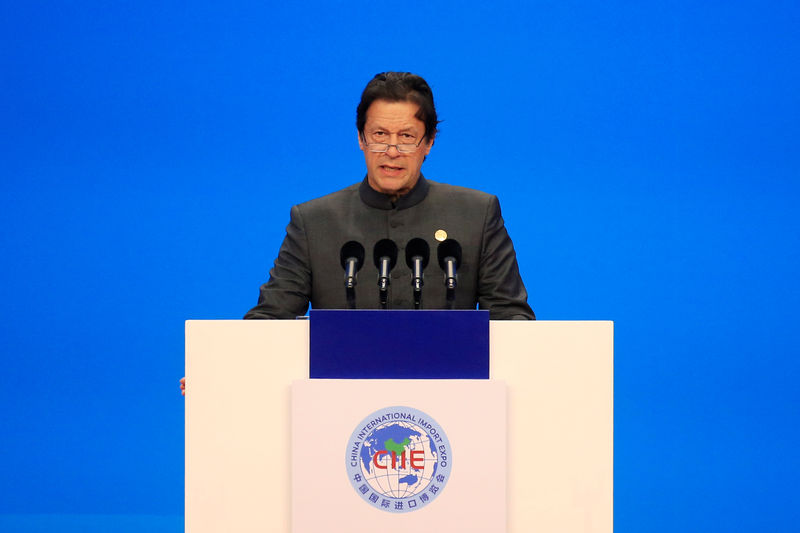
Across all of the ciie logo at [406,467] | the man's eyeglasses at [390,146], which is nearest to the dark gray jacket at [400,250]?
the man's eyeglasses at [390,146]

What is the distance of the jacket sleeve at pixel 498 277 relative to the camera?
228 cm

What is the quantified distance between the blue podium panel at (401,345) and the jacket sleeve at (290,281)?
66 centimetres

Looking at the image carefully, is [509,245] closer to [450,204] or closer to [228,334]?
[450,204]

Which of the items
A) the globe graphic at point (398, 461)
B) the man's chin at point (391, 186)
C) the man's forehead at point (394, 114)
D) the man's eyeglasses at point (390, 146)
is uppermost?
the man's forehead at point (394, 114)

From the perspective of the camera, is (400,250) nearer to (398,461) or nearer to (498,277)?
(498,277)

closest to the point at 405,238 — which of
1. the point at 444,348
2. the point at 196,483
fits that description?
the point at 444,348

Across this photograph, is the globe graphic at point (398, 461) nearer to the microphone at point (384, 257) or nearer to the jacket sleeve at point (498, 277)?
the microphone at point (384, 257)

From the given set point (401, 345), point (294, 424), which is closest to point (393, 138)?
point (401, 345)

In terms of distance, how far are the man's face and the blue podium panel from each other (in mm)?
791

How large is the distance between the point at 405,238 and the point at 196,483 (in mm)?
977

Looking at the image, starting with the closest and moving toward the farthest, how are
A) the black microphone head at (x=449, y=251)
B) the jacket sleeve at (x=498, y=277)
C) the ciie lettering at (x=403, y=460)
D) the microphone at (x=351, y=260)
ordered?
the ciie lettering at (x=403, y=460) < the microphone at (x=351, y=260) < the black microphone head at (x=449, y=251) < the jacket sleeve at (x=498, y=277)

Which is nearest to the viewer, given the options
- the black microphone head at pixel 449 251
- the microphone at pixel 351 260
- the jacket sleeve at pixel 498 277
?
the microphone at pixel 351 260

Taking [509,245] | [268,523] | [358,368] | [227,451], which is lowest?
[268,523]

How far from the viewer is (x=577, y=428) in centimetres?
161
